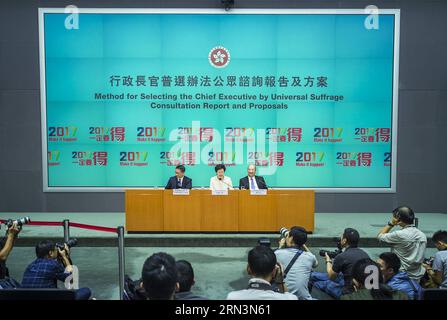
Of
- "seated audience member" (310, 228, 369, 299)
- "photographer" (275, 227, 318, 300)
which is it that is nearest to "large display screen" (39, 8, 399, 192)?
"seated audience member" (310, 228, 369, 299)

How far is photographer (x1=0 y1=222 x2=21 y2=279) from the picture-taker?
3.85m

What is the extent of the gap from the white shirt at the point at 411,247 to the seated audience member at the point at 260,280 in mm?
2219

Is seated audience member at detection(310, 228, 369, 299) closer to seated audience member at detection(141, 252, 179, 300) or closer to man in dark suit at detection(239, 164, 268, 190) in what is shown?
seated audience member at detection(141, 252, 179, 300)

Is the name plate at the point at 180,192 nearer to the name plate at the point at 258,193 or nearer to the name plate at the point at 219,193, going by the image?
the name plate at the point at 219,193

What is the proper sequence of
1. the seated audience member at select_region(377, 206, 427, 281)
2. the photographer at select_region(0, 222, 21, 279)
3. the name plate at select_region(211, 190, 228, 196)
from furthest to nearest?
the name plate at select_region(211, 190, 228, 196) → the seated audience member at select_region(377, 206, 427, 281) → the photographer at select_region(0, 222, 21, 279)

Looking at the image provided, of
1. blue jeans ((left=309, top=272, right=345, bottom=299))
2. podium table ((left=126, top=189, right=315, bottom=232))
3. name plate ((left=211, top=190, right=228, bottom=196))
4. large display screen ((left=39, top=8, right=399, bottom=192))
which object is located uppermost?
large display screen ((left=39, top=8, right=399, bottom=192))

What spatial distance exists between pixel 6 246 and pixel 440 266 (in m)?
4.03

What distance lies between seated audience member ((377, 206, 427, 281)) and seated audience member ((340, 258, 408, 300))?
1.60 meters

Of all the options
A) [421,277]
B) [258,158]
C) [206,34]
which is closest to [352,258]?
[421,277]

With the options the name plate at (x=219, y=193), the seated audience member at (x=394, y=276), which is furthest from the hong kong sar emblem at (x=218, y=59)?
the seated audience member at (x=394, y=276)

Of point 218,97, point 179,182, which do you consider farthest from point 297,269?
point 218,97

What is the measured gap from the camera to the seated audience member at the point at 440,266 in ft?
12.6

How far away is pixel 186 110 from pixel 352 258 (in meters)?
5.87

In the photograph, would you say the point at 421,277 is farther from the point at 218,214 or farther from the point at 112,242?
the point at 112,242
